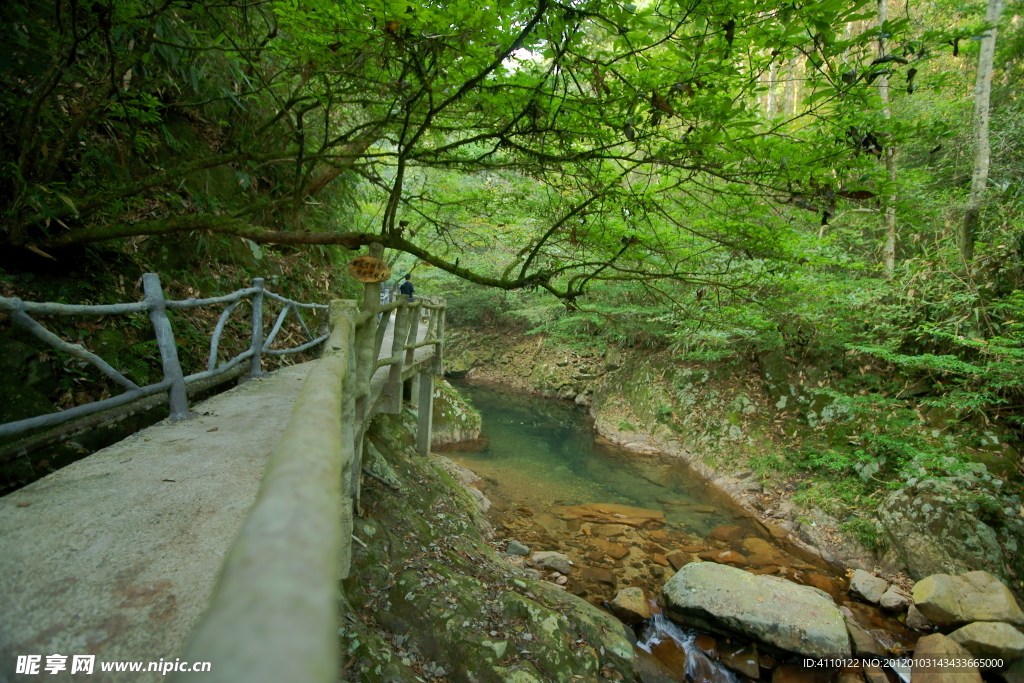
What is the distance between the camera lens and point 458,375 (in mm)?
20734

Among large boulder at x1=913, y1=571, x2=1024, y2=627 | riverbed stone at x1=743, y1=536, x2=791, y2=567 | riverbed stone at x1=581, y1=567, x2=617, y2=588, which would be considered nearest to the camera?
large boulder at x1=913, y1=571, x2=1024, y2=627

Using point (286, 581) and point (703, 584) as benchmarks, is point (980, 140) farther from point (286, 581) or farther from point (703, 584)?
point (286, 581)

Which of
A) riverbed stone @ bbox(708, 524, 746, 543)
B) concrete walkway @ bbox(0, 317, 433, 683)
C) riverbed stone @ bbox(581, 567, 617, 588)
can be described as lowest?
riverbed stone @ bbox(581, 567, 617, 588)

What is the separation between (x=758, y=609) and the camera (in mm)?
5406

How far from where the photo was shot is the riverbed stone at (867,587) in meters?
6.17

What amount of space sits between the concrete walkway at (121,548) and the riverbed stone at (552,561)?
4.75m

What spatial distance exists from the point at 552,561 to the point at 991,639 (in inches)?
187

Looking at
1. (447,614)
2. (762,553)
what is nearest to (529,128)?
(447,614)

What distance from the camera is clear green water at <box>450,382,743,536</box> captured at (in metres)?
8.88

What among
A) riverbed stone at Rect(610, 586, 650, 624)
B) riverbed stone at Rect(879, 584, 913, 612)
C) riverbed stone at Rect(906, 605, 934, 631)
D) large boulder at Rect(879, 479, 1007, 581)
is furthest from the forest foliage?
riverbed stone at Rect(610, 586, 650, 624)

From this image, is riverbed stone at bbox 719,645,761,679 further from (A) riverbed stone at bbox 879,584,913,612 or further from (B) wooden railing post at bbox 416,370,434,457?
(B) wooden railing post at bbox 416,370,434,457

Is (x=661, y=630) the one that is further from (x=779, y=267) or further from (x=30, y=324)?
(x=30, y=324)

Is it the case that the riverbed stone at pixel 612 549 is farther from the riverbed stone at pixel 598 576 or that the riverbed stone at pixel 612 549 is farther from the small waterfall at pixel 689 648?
the small waterfall at pixel 689 648

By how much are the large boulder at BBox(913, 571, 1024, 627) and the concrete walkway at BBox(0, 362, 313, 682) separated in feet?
24.4
